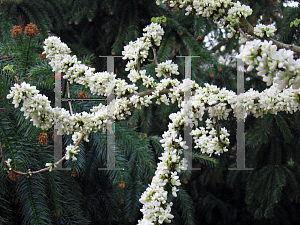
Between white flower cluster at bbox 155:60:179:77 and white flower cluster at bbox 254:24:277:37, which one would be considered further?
white flower cluster at bbox 155:60:179:77

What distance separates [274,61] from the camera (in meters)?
0.39

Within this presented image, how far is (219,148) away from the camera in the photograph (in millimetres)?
818

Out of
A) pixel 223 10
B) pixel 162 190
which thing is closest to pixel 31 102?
pixel 162 190

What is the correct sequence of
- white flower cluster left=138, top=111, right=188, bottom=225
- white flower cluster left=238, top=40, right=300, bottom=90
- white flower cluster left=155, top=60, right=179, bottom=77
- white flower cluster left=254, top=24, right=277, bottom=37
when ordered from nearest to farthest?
white flower cluster left=238, top=40, right=300, bottom=90, white flower cluster left=138, top=111, right=188, bottom=225, white flower cluster left=254, top=24, right=277, bottom=37, white flower cluster left=155, top=60, right=179, bottom=77

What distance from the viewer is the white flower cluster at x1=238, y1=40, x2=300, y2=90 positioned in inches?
15.4

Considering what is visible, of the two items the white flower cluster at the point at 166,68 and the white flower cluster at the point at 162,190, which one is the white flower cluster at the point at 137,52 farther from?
the white flower cluster at the point at 162,190

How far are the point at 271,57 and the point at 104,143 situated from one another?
808 millimetres

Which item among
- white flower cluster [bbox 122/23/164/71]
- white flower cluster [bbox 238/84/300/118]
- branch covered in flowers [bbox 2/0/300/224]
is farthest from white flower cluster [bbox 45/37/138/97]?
white flower cluster [bbox 238/84/300/118]

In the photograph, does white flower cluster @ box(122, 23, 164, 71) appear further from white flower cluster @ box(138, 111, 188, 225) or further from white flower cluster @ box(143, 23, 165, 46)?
white flower cluster @ box(138, 111, 188, 225)

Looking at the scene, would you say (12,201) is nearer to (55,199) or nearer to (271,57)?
(55,199)

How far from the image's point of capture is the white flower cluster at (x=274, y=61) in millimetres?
392

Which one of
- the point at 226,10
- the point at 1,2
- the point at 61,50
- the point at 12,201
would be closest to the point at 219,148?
the point at 226,10

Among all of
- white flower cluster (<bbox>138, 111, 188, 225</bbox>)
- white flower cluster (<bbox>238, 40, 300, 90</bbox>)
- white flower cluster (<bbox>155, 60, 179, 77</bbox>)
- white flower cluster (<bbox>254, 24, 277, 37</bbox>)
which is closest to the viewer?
white flower cluster (<bbox>238, 40, 300, 90</bbox>)

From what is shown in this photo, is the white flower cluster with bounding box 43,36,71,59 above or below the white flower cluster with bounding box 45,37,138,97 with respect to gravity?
above
